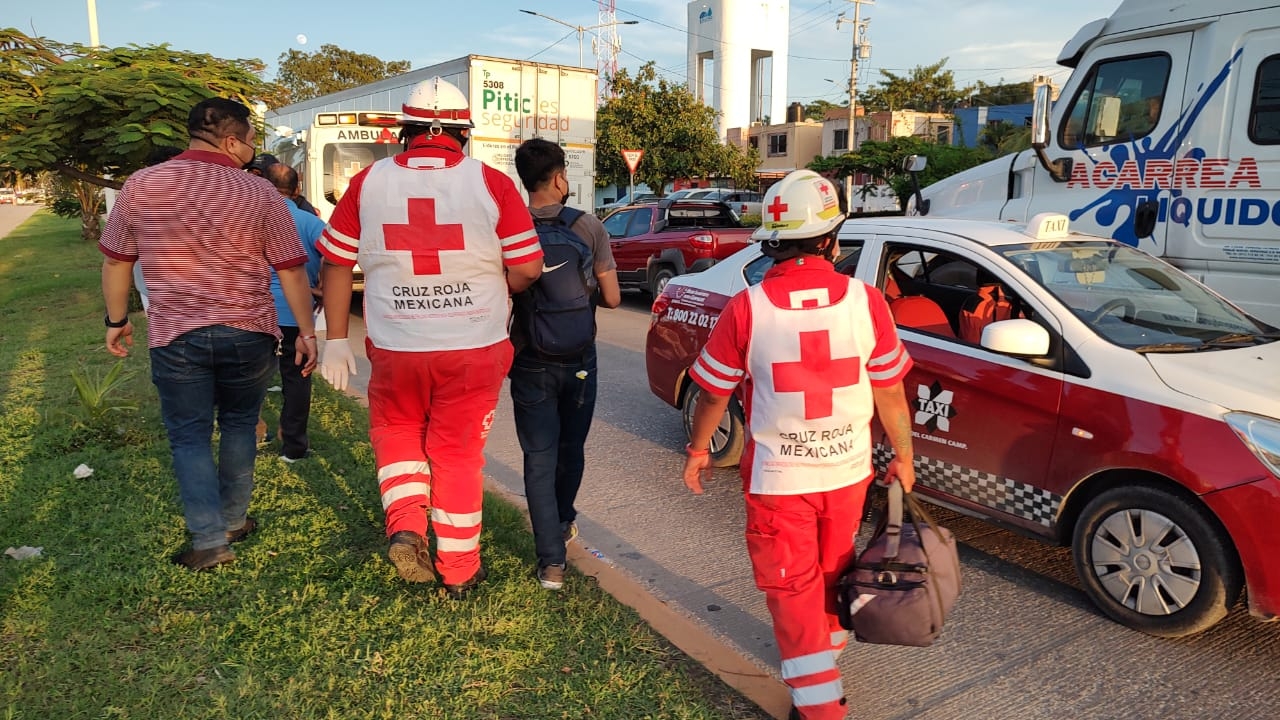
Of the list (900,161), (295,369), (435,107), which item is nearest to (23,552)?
(295,369)

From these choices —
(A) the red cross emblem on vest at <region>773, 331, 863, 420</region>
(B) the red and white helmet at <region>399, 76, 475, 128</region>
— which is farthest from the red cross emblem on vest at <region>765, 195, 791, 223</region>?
(B) the red and white helmet at <region>399, 76, 475, 128</region>

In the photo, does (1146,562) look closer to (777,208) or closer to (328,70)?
(777,208)

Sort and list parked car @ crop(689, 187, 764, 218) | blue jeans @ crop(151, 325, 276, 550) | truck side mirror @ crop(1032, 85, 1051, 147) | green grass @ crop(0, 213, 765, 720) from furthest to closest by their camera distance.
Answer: parked car @ crop(689, 187, 764, 218) < truck side mirror @ crop(1032, 85, 1051, 147) < blue jeans @ crop(151, 325, 276, 550) < green grass @ crop(0, 213, 765, 720)

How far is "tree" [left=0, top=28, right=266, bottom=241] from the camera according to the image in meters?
8.05

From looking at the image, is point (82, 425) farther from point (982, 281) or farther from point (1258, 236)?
point (1258, 236)

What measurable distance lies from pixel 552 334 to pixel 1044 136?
4.72 m

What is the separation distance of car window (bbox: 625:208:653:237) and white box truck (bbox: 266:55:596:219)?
2.42ft

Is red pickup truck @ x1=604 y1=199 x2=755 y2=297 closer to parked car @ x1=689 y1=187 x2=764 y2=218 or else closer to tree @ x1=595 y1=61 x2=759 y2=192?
parked car @ x1=689 y1=187 x2=764 y2=218

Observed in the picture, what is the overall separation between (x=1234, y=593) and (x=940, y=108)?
6300 cm

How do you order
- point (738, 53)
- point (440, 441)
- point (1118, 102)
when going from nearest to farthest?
point (440, 441) → point (1118, 102) → point (738, 53)

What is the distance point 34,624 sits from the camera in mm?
3371

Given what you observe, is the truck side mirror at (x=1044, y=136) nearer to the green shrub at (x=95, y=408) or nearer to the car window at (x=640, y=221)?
the green shrub at (x=95, y=408)

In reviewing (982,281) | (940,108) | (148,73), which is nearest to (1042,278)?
(982,281)

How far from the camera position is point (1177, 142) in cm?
591
